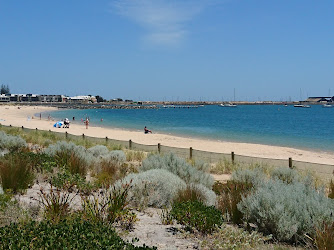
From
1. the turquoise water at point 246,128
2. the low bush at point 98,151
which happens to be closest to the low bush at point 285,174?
the low bush at point 98,151

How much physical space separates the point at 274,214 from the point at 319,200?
1086mm

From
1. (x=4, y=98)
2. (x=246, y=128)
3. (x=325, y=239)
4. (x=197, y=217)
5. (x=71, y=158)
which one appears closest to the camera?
(x=325, y=239)

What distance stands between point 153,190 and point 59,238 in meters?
3.58

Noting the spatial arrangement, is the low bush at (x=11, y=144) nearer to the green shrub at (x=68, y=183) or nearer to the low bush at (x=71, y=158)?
the low bush at (x=71, y=158)

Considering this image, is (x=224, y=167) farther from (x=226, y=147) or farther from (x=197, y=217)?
(x=226, y=147)

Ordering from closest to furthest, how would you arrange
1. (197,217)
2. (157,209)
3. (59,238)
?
1. (59,238)
2. (197,217)
3. (157,209)

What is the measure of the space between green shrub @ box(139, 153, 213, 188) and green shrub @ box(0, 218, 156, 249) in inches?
211

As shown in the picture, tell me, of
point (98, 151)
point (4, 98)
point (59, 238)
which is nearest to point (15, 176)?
point (59, 238)

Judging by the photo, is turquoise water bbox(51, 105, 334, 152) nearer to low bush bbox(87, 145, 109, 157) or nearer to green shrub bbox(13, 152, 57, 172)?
low bush bbox(87, 145, 109, 157)

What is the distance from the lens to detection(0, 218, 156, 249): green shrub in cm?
374

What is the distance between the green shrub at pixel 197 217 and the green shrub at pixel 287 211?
2.28ft

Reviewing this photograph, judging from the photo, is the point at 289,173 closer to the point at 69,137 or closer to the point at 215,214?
the point at 215,214

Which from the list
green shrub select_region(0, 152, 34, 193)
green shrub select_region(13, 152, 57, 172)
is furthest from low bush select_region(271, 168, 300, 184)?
green shrub select_region(0, 152, 34, 193)

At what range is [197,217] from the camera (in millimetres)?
5484
